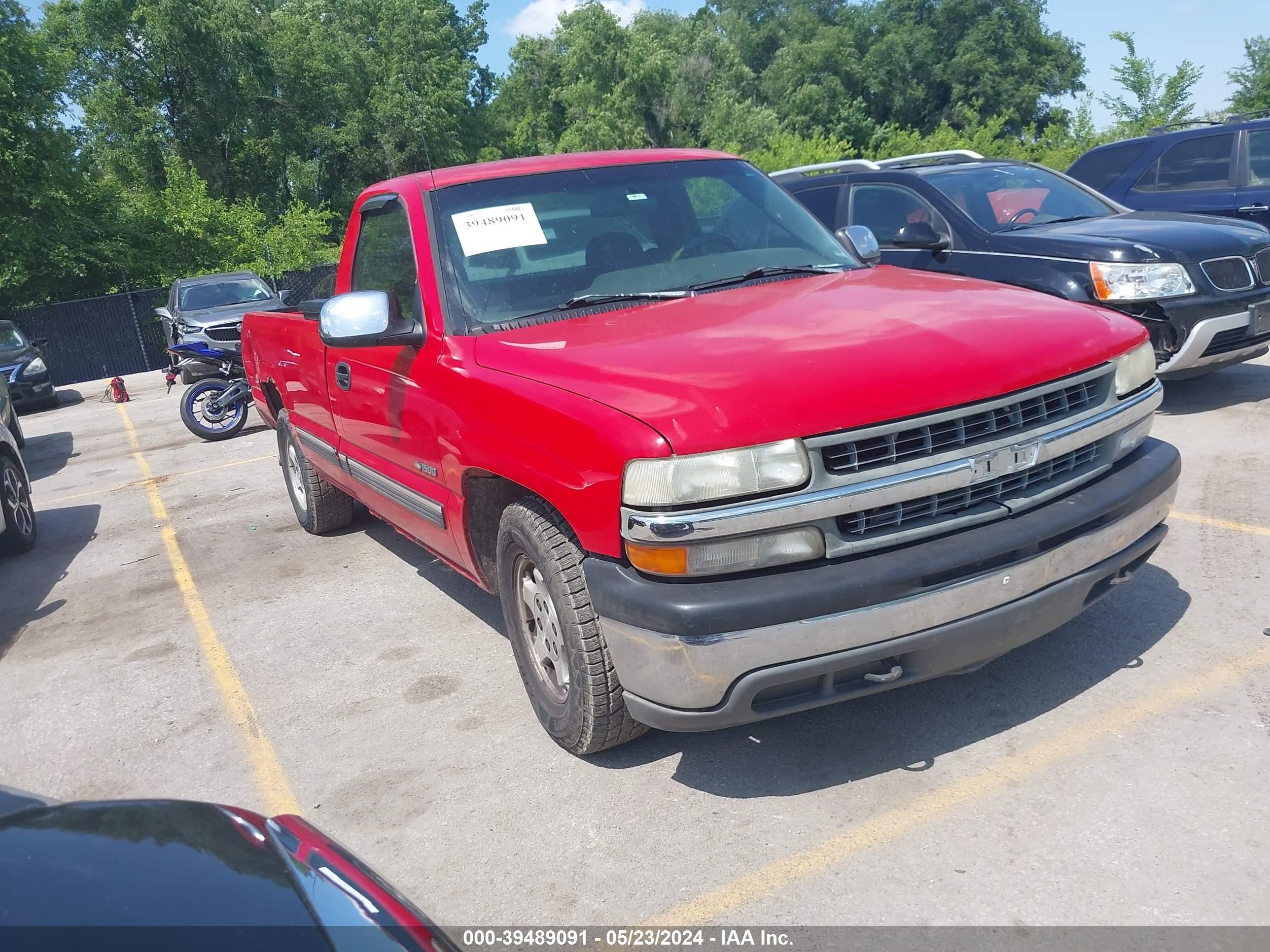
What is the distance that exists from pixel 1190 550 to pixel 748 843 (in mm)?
2935

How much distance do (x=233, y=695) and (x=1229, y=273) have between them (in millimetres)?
6564

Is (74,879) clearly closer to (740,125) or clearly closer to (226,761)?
(226,761)

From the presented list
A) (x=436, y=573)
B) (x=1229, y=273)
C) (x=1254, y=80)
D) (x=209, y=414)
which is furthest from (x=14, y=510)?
(x=1254, y=80)

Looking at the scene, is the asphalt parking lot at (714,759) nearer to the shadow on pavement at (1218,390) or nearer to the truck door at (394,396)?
the truck door at (394,396)

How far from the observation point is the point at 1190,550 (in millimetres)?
4863

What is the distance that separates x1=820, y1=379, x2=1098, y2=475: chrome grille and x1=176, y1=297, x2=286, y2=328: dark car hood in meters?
13.8

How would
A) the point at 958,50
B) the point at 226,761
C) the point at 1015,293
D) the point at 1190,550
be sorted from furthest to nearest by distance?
the point at 958,50
the point at 1190,550
the point at 226,761
the point at 1015,293

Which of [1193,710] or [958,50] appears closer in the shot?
[1193,710]

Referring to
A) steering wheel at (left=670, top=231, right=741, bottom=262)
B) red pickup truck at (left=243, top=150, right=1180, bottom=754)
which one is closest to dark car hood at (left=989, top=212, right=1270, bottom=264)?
red pickup truck at (left=243, top=150, right=1180, bottom=754)

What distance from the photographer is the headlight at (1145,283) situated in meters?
6.87

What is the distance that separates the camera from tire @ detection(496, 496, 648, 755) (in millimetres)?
3256

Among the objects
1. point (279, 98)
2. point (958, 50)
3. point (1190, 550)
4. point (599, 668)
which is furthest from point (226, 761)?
point (958, 50)

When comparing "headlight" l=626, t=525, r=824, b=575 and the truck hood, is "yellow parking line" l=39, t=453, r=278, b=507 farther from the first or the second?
"headlight" l=626, t=525, r=824, b=575

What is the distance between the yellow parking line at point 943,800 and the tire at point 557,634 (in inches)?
26.7
